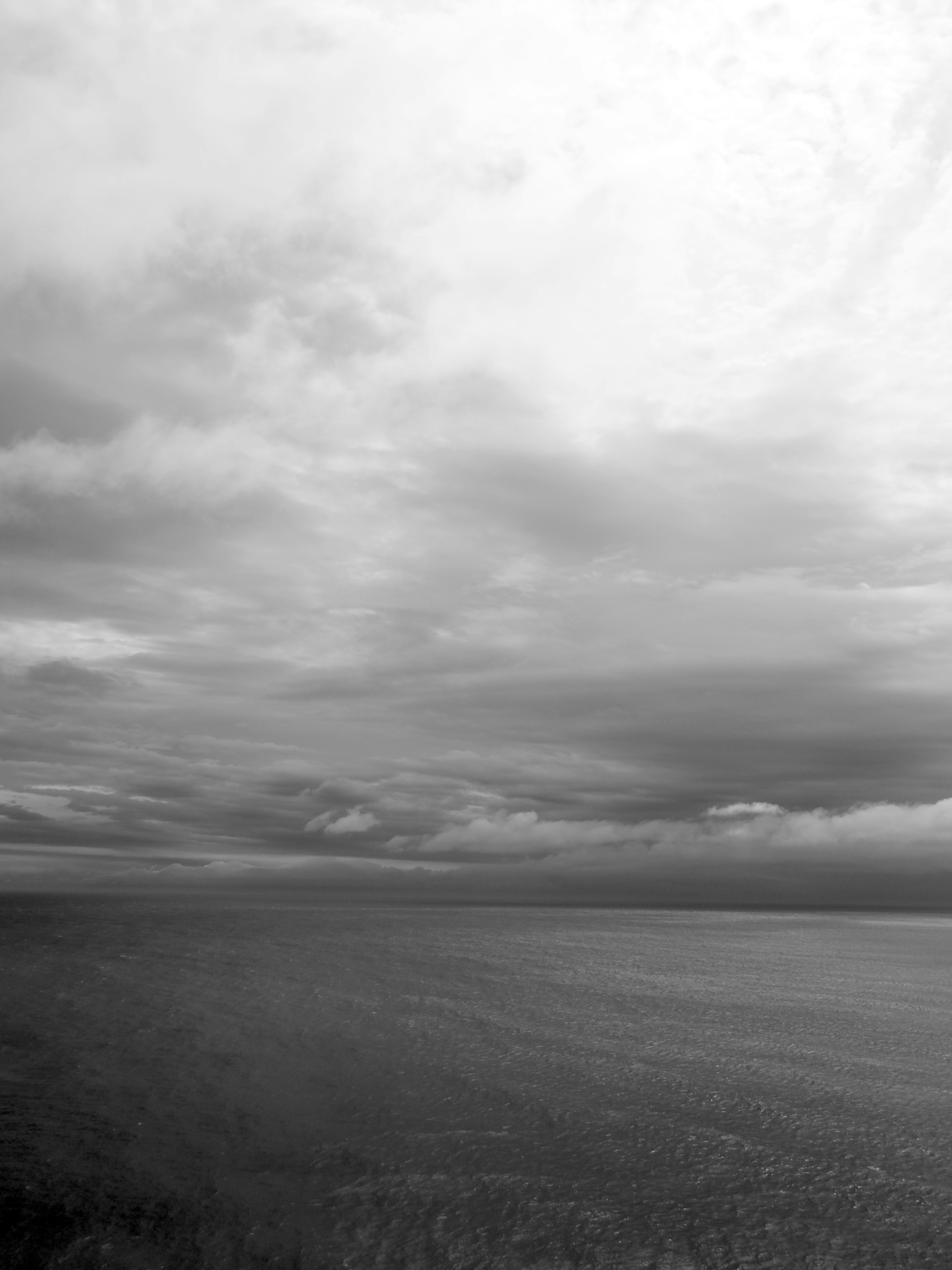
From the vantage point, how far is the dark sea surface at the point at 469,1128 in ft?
75.2

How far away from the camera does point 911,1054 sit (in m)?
48.9

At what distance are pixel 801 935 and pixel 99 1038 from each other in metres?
175

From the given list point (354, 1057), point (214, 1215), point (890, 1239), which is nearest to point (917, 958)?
point (354, 1057)

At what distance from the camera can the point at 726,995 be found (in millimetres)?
74312

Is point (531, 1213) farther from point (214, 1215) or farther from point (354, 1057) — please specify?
point (354, 1057)

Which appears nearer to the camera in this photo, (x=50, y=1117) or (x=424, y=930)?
(x=50, y=1117)

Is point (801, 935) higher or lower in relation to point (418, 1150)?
lower

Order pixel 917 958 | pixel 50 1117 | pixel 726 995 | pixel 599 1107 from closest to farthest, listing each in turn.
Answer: pixel 50 1117
pixel 599 1107
pixel 726 995
pixel 917 958

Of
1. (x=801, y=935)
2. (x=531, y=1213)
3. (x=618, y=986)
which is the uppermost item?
(x=531, y=1213)

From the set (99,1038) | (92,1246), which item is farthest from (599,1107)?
(99,1038)

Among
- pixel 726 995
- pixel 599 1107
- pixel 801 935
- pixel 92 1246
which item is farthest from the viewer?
pixel 801 935

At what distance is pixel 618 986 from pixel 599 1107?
44.4 metres

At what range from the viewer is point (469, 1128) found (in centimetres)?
3300

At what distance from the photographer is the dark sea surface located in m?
22.9
